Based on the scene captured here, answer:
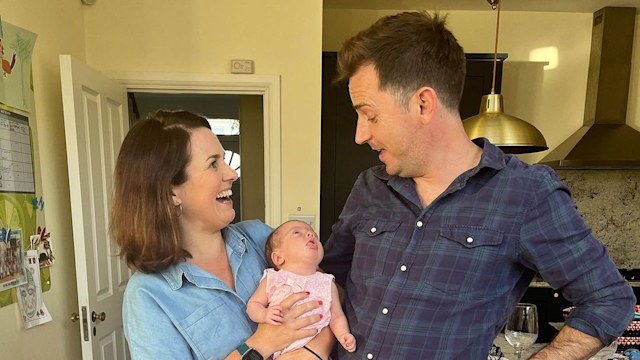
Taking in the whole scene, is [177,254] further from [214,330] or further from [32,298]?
[32,298]

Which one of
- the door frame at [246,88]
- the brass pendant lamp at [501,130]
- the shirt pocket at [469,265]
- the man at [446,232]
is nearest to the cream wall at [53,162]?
the door frame at [246,88]

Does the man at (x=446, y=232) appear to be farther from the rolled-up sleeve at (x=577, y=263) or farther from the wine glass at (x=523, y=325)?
the wine glass at (x=523, y=325)

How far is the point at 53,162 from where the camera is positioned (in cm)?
183

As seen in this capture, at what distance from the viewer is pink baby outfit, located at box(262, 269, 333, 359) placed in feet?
3.24

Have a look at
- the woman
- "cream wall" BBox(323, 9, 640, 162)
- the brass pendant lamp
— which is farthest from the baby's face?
"cream wall" BBox(323, 9, 640, 162)

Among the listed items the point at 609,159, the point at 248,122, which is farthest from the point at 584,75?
the point at 248,122

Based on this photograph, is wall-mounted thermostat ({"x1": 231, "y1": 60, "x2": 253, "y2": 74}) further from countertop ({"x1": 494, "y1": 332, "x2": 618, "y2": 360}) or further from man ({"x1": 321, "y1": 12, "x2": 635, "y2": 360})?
countertop ({"x1": 494, "y1": 332, "x2": 618, "y2": 360})

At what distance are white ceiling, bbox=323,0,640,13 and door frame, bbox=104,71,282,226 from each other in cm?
109

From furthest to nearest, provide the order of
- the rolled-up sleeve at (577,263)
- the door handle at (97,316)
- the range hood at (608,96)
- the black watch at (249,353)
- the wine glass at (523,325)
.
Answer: the range hood at (608,96), the door handle at (97,316), the wine glass at (523,325), the black watch at (249,353), the rolled-up sleeve at (577,263)

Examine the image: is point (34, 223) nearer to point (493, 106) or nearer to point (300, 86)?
point (300, 86)

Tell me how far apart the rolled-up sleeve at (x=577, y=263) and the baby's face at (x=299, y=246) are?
0.50 m

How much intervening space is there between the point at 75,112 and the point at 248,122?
2083 mm

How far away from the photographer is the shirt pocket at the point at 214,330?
3.07 feet

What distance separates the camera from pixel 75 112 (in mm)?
1712
